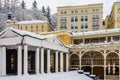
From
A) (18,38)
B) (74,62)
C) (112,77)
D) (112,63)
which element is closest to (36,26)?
(74,62)

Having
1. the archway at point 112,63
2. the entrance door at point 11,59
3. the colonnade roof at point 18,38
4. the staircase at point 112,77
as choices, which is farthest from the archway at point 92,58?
the colonnade roof at point 18,38

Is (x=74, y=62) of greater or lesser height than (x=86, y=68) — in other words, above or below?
above

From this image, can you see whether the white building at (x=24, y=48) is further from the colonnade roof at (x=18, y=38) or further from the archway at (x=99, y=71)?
the archway at (x=99, y=71)

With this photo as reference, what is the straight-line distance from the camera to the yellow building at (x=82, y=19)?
88.1 m

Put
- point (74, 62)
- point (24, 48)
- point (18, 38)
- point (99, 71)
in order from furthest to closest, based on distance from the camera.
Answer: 1. point (74, 62)
2. point (99, 71)
3. point (18, 38)
4. point (24, 48)

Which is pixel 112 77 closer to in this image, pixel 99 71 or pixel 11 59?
pixel 99 71

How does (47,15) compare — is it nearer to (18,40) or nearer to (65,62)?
(65,62)

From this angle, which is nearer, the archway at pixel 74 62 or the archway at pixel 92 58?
the archway at pixel 92 58

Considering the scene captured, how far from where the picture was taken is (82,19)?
89.1 meters

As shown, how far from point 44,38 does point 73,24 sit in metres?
45.8

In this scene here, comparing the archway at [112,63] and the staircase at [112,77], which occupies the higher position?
the archway at [112,63]

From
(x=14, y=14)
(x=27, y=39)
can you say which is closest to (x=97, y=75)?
(x=27, y=39)

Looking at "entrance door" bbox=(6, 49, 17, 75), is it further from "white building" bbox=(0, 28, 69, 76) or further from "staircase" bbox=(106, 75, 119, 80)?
"staircase" bbox=(106, 75, 119, 80)

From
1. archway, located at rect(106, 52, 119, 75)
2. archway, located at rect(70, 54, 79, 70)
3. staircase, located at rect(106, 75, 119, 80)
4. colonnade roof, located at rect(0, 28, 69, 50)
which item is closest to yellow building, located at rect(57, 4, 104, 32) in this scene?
archway, located at rect(70, 54, 79, 70)
